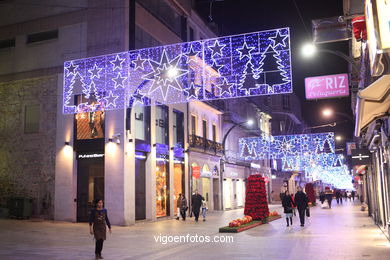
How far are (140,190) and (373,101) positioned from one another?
57.5 feet

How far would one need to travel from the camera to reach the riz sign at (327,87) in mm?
19109

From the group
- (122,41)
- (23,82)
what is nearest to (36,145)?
(23,82)

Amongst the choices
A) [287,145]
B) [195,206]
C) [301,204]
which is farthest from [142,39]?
[287,145]

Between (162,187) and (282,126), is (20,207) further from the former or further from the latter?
(282,126)

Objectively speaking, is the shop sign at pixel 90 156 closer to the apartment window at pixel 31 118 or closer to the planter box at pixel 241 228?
the apartment window at pixel 31 118

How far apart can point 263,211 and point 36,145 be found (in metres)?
13.4

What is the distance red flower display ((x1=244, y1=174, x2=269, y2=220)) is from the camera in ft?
70.8

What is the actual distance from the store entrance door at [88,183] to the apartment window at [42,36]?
25.5 feet

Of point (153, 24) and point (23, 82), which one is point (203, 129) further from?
point (23, 82)

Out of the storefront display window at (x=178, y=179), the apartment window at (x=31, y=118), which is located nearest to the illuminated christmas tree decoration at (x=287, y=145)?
the storefront display window at (x=178, y=179)

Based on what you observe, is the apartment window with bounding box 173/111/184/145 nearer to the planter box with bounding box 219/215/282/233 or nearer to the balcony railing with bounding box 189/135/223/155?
the balcony railing with bounding box 189/135/223/155

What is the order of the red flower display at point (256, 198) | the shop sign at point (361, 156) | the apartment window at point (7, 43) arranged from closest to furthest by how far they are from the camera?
the shop sign at point (361, 156)
the red flower display at point (256, 198)
the apartment window at point (7, 43)

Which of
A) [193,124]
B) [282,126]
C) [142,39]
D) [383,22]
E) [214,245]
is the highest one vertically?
[282,126]

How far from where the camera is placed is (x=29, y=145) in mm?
25594
